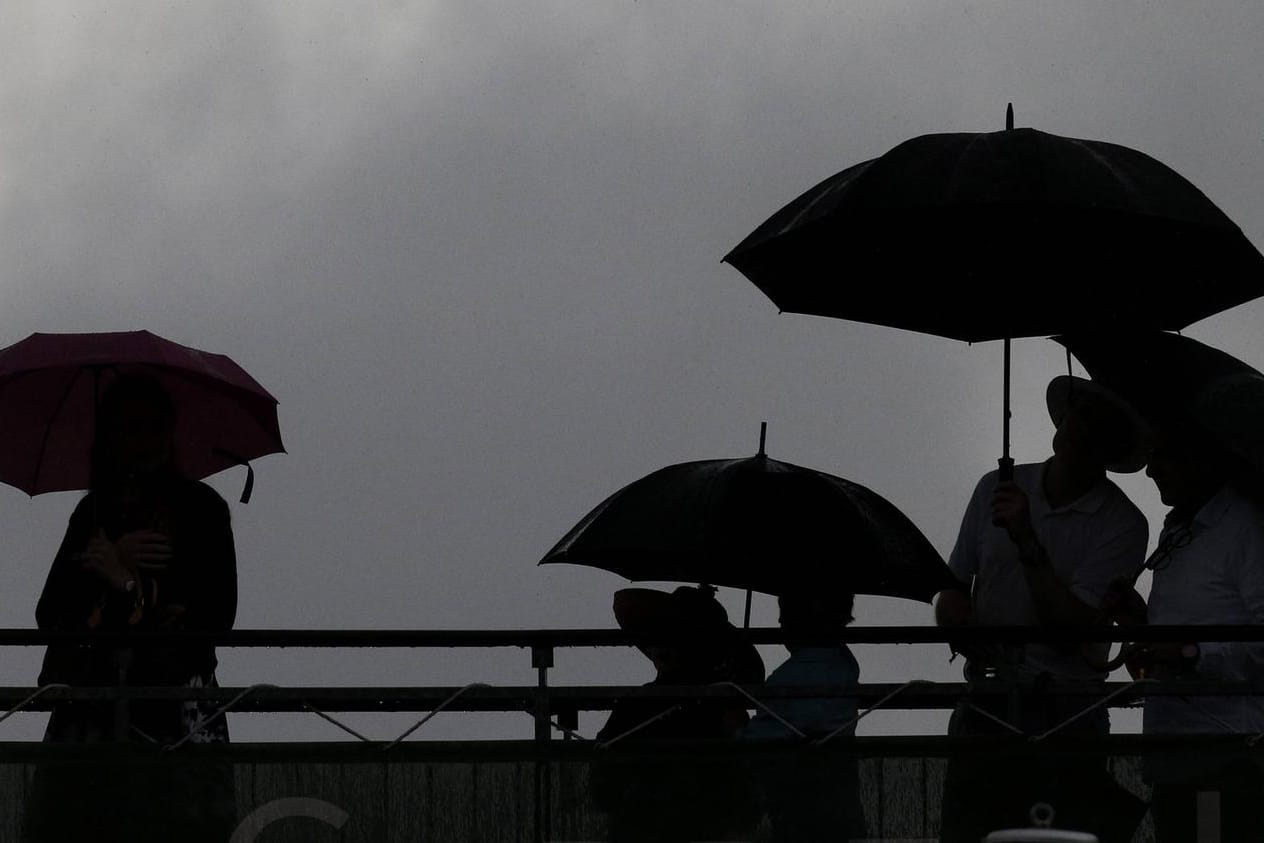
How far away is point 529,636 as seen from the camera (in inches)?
259

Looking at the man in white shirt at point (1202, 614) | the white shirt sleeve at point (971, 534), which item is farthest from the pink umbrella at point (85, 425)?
the man in white shirt at point (1202, 614)

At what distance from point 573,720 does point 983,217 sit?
2.16 metres

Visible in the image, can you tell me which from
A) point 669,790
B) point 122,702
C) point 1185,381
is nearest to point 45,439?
point 122,702

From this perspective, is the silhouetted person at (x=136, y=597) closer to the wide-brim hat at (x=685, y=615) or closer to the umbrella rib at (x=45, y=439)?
the umbrella rib at (x=45, y=439)

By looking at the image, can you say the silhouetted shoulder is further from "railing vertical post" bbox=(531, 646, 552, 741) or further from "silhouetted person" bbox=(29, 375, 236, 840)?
"railing vertical post" bbox=(531, 646, 552, 741)

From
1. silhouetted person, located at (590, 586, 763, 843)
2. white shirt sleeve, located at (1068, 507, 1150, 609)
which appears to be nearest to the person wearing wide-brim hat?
white shirt sleeve, located at (1068, 507, 1150, 609)

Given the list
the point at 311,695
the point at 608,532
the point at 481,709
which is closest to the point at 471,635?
the point at 311,695

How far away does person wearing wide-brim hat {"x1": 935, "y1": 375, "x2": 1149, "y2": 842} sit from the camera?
7141mm

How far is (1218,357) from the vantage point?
292 inches

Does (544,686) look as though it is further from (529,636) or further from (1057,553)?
(1057,553)

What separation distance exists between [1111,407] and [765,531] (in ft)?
4.52

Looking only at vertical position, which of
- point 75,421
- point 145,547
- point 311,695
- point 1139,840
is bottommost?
point 1139,840

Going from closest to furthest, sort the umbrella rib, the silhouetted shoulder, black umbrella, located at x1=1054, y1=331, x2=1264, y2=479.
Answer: black umbrella, located at x1=1054, y1=331, x2=1264, y2=479 < the silhouetted shoulder < the umbrella rib

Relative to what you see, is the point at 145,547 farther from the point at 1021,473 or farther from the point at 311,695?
the point at 1021,473
